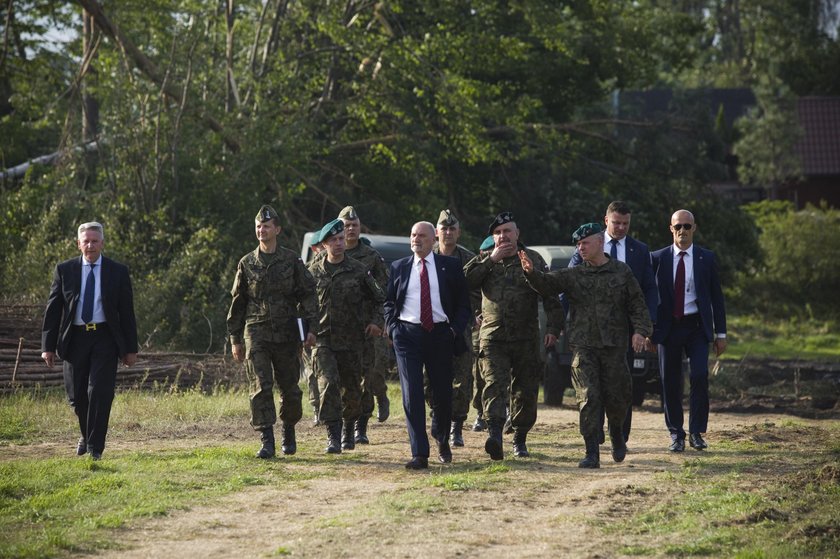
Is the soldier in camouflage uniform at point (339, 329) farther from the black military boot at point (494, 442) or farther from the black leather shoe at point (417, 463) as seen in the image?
the black military boot at point (494, 442)

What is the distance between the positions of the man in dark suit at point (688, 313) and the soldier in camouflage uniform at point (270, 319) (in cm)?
322

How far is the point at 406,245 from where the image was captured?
19.1 metres

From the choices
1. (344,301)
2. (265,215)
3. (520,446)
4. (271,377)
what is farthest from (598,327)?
(265,215)

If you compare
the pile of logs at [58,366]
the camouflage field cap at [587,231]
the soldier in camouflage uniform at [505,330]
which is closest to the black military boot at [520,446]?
the soldier in camouflage uniform at [505,330]

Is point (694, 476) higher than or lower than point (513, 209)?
lower

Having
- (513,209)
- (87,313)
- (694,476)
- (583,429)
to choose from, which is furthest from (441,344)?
(513,209)

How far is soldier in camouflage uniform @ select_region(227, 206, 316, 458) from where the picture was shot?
37.9 ft

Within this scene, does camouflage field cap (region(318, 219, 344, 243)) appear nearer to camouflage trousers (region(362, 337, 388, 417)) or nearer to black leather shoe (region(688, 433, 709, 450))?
camouflage trousers (region(362, 337, 388, 417))

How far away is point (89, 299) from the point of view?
11312 mm

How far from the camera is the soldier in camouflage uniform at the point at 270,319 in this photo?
11.5 m

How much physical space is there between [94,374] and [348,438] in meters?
2.42

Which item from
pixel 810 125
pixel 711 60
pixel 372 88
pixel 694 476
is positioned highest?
pixel 711 60

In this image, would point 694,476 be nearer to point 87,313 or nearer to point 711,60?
point 87,313

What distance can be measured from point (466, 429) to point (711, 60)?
62.6m
